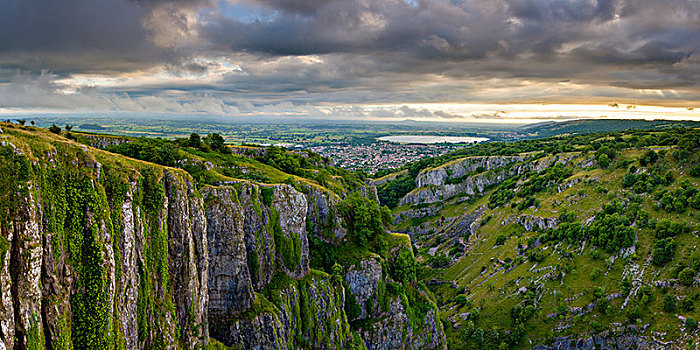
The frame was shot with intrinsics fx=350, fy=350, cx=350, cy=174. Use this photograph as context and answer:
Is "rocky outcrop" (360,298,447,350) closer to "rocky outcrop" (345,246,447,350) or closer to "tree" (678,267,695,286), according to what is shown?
"rocky outcrop" (345,246,447,350)

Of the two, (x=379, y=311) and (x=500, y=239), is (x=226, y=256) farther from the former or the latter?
(x=500, y=239)

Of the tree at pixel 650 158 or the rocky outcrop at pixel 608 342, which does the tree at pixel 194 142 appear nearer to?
the rocky outcrop at pixel 608 342

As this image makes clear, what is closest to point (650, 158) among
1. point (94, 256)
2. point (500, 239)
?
point (500, 239)

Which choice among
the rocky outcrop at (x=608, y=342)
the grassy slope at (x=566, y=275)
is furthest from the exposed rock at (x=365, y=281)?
the rocky outcrop at (x=608, y=342)

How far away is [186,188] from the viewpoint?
36.9m

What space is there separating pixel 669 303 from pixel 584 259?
20332mm

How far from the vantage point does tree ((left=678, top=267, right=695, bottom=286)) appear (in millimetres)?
74188

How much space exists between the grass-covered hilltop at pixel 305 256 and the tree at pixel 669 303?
24 cm

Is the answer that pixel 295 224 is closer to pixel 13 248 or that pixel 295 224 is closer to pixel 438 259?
pixel 13 248

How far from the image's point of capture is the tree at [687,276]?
74.2 metres

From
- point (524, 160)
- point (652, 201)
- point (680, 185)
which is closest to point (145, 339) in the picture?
point (652, 201)

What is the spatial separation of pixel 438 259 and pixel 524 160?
85750mm

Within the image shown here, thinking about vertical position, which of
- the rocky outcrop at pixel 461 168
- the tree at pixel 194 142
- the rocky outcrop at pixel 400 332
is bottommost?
the rocky outcrop at pixel 400 332

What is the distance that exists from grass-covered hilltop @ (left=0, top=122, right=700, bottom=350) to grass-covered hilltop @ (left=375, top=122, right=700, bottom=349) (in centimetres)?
43
